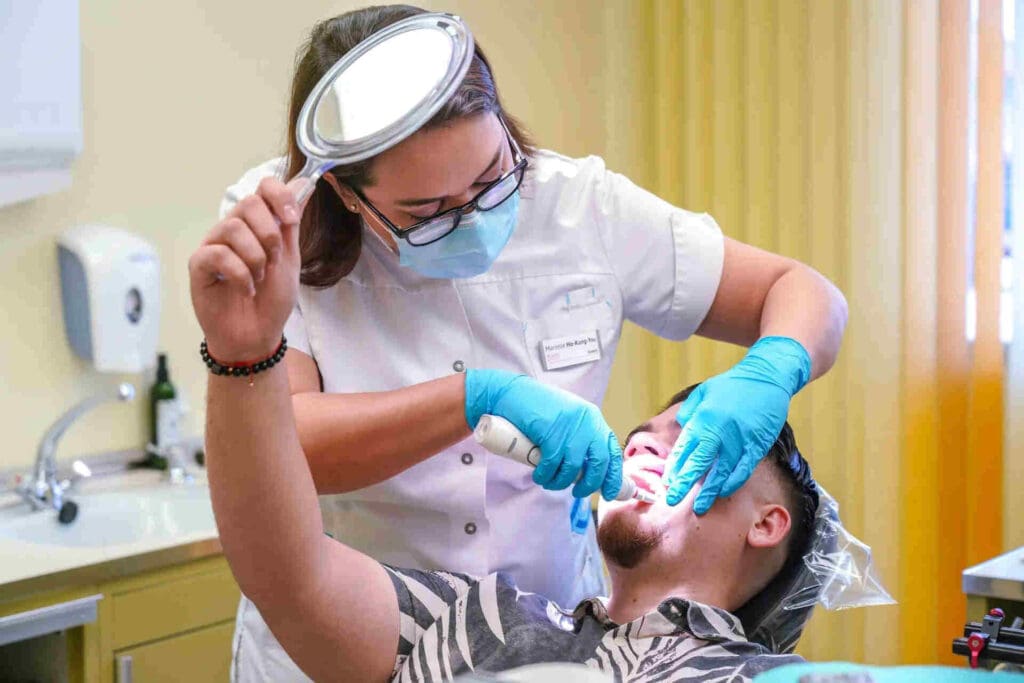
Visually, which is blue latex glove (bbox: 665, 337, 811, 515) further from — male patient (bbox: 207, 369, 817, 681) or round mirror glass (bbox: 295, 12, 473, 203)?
round mirror glass (bbox: 295, 12, 473, 203)

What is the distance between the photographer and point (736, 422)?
160cm

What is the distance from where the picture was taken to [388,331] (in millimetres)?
1727

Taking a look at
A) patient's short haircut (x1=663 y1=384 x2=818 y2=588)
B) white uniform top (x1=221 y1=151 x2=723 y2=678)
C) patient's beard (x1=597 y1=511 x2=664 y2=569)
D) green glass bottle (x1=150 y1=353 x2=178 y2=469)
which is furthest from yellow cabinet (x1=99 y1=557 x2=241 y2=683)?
patient's short haircut (x1=663 y1=384 x2=818 y2=588)

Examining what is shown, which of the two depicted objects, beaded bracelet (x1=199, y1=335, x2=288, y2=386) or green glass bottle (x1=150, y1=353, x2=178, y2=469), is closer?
beaded bracelet (x1=199, y1=335, x2=288, y2=386)

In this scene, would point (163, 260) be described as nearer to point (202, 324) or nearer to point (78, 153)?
point (78, 153)

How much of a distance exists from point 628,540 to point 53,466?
1555 mm

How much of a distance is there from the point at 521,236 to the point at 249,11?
156 centimetres

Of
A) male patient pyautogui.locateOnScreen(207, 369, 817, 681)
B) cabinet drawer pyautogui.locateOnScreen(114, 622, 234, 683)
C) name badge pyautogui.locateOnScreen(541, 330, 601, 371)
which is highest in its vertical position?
name badge pyautogui.locateOnScreen(541, 330, 601, 371)

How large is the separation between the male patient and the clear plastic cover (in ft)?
0.07

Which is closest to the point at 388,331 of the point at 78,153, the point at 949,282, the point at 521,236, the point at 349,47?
the point at 521,236

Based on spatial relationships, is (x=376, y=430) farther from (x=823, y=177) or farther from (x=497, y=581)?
(x=823, y=177)

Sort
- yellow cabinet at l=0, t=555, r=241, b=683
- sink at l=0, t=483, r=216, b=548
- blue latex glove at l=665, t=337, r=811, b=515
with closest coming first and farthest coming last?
blue latex glove at l=665, t=337, r=811, b=515 → yellow cabinet at l=0, t=555, r=241, b=683 → sink at l=0, t=483, r=216, b=548

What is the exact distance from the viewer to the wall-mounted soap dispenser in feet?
8.74

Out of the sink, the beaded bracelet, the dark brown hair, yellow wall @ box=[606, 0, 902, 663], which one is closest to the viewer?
the beaded bracelet
